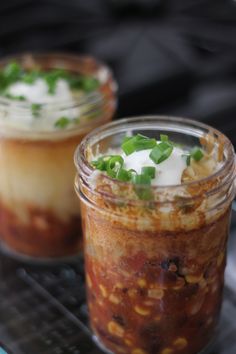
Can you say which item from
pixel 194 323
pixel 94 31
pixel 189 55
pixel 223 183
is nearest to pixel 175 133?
pixel 223 183

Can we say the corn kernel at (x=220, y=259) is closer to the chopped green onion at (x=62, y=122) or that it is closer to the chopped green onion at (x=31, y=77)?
the chopped green onion at (x=62, y=122)

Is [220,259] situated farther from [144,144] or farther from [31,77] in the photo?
[31,77]

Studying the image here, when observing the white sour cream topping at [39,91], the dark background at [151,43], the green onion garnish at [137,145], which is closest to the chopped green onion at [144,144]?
the green onion garnish at [137,145]

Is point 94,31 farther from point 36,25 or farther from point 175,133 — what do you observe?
point 175,133

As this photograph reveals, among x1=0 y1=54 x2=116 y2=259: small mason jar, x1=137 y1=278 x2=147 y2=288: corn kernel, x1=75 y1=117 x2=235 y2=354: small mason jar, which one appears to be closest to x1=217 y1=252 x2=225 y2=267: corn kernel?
x1=75 y1=117 x2=235 y2=354: small mason jar

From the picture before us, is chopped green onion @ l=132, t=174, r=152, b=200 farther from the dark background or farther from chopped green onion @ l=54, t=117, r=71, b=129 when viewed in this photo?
the dark background
